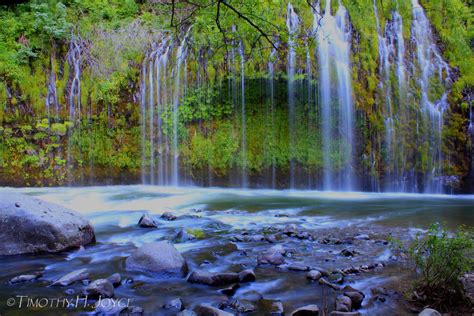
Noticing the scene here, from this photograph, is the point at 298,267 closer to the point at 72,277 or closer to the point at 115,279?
the point at 115,279

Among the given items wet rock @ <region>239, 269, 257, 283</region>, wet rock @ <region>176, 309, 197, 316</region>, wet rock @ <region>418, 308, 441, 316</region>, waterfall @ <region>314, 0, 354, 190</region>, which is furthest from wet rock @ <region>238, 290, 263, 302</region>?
waterfall @ <region>314, 0, 354, 190</region>

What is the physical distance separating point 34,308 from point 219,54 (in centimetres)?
1009

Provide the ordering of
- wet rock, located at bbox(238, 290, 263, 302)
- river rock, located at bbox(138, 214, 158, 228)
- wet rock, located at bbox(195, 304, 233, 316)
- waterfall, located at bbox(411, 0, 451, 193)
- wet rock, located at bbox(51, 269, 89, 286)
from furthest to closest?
waterfall, located at bbox(411, 0, 451, 193), river rock, located at bbox(138, 214, 158, 228), wet rock, located at bbox(51, 269, 89, 286), wet rock, located at bbox(238, 290, 263, 302), wet rock, located at bbox(195, 304, 233, 316)

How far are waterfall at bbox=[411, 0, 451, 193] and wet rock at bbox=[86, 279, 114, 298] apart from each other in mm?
10057

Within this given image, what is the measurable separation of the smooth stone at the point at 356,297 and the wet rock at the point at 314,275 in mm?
526

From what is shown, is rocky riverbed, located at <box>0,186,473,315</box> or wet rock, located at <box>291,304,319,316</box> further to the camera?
rocky riverbed, located at <box>0,186,473,315</box>

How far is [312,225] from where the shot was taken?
22.8 feet

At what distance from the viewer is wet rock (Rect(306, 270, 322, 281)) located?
13.6ft

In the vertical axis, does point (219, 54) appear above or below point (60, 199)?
above

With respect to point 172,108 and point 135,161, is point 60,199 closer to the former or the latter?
point 135,161

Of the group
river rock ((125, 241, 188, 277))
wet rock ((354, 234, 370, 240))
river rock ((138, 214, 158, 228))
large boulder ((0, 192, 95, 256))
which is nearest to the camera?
river rock ((125, 241, 188, 277))

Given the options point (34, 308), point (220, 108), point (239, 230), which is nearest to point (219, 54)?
point (220, 108)

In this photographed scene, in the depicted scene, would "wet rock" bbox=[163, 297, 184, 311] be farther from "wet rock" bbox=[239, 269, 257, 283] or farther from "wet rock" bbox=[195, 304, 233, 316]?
"wet rock" bbox=[239, 269, 257, 283]

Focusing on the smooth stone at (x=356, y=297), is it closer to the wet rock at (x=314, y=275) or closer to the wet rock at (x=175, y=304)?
the wet rock at (x=314, y=275)
